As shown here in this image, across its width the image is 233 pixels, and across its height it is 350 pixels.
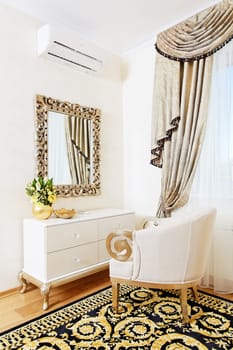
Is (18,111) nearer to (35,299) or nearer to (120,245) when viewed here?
(120,245)

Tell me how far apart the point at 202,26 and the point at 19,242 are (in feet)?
9.06

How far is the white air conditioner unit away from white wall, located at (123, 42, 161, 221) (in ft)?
1.88

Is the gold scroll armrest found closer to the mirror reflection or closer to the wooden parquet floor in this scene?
the wooden parquet floor

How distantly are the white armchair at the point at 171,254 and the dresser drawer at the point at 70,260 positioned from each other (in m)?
0.56

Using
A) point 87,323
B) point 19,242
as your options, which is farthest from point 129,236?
point 19,242

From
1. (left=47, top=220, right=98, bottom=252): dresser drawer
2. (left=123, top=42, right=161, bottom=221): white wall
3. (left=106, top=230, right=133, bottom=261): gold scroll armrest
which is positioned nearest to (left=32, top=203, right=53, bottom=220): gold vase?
(left=47, top=220, right=98, bottom=252): dresser drawer

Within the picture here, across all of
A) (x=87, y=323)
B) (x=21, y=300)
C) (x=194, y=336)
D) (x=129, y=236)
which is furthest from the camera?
(x=21, y=300)

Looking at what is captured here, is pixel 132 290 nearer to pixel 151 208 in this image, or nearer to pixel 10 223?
pixel 151 208

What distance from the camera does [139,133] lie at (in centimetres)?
338

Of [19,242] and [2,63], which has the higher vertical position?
[2,63]

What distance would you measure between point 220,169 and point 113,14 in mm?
1918

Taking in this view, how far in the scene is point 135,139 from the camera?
3436 mm

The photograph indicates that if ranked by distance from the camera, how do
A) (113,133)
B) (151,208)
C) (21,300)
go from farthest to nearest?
(113,133) → (151,208) → (21,300)

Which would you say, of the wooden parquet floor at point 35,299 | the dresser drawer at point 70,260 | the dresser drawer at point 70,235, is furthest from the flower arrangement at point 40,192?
the wooden parquet floor at point 35,299
